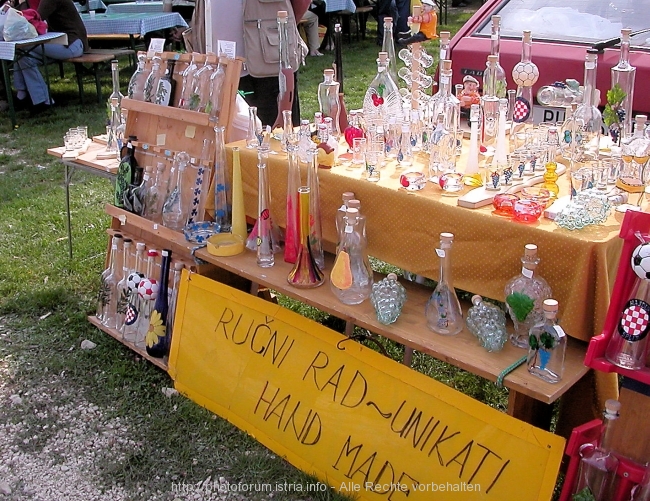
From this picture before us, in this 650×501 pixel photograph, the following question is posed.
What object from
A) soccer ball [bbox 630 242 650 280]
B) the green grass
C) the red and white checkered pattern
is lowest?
the green grass

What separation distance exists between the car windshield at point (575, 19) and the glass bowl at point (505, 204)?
159cm

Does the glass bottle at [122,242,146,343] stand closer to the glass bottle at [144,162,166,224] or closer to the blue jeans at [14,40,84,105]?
the glass bottle at [144,162,166,224]

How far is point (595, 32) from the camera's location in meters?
3.40

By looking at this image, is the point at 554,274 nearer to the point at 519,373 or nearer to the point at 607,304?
the point at 607,304

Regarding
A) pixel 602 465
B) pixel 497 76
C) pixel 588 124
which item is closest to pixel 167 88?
pixel 497 76

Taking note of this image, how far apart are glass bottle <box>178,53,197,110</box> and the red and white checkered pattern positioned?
193cm

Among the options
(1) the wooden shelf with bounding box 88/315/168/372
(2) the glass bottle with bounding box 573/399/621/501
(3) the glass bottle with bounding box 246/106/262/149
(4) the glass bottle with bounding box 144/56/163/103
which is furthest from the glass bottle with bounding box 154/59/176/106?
(2) the glass bottle with bounding box 573/399/621/501

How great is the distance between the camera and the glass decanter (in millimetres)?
2199

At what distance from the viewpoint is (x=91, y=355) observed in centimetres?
316

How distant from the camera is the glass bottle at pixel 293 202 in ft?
8.16

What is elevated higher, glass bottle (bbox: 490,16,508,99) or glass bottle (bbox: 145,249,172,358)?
glass bottle (bbox: 490,16,508,99)

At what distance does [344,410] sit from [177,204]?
3.94ft

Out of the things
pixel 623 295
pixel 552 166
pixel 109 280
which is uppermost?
pixel 552 166

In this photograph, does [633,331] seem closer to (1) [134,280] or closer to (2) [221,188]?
(2) [221,188]
